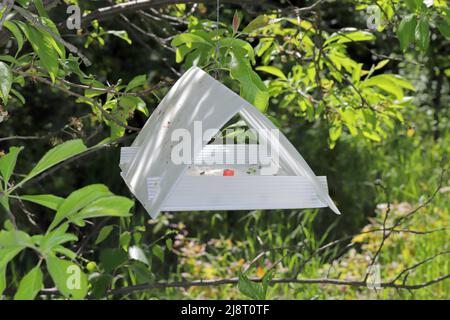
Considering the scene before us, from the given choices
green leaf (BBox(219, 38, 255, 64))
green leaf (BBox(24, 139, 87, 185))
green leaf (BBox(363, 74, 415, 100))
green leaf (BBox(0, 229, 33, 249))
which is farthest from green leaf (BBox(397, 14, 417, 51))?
green leaf (BBox(0, 229, 33, 249))

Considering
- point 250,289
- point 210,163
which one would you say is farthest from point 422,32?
point 250,289

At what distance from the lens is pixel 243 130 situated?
1.96 m

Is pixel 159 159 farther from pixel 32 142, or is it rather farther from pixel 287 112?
pixel 287 112

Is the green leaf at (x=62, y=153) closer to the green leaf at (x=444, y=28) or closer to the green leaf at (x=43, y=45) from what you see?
the green leaf at (x=43, y=45)

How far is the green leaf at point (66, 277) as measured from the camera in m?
1.08

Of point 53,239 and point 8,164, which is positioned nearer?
point 53,239

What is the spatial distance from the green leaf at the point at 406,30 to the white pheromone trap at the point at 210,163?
47 cm

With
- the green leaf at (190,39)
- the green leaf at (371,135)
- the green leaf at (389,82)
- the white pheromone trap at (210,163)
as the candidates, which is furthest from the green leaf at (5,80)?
the green leaf at (371,135)

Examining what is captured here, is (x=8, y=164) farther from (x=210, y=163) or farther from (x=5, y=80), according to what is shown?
(x=210, y=163)

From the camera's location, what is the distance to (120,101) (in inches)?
82.6

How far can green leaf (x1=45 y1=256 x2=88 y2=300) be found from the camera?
108cm

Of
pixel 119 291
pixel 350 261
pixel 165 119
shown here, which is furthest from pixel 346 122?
pixel 350 261

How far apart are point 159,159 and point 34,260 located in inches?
138

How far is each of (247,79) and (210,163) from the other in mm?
211
